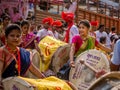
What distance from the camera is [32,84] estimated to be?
523 cm

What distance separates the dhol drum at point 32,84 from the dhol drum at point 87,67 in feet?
6.34

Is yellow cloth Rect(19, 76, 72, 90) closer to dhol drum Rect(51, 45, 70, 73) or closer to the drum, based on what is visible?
the drum

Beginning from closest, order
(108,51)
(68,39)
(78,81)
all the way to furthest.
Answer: (78,81) < (108,51) < (68,39)

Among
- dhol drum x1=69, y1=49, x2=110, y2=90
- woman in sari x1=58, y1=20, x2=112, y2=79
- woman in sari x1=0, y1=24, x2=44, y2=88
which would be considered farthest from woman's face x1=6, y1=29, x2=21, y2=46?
woman in sari x1=58, y1=20, x2=112, y2=79

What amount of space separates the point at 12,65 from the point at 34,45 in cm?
421

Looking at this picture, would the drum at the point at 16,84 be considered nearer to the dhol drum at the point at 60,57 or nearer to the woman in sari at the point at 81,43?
the woman in sari at the point at 81,43

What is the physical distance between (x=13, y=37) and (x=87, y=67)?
2.16m

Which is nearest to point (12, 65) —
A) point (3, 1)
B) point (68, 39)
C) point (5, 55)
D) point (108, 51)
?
point (5, 55)

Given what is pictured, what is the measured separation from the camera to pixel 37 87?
5219 millimetres

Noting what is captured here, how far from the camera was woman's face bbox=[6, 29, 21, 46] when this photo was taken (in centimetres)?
581

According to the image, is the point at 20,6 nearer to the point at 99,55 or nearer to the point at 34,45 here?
the point at 34,45

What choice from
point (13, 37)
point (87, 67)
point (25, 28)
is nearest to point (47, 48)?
point (25, 28)

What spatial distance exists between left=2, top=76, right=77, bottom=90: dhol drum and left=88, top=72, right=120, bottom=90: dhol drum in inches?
40.2

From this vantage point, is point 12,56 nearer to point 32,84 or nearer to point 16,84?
point 16,84
